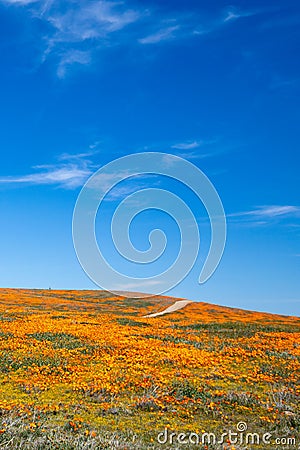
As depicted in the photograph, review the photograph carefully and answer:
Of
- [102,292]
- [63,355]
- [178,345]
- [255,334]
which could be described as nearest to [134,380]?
[63,355]

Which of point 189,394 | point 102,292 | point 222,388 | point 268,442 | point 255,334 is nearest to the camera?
point 268,442

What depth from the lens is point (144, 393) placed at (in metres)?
13.5

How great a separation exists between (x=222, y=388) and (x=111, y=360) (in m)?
5.37

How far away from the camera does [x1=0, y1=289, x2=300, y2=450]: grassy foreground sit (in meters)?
10.0

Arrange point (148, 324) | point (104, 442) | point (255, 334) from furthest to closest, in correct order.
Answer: point (148, 324), point (255, 334), point (104, 442)

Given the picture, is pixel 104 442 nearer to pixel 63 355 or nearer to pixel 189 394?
pixel 189 394

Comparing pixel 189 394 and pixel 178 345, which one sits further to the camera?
pixel 178 345

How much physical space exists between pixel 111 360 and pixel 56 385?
3892 mm

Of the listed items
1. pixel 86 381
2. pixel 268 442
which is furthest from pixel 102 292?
pixel 268 442

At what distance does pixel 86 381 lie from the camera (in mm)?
14836

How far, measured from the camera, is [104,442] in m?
9.02

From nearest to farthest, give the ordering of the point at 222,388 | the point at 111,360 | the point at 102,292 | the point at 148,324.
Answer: the point at 222,388 < the point at 111,360 < the point at 148,324 < the point at 102,292

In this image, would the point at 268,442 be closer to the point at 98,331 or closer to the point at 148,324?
the point at 98,331

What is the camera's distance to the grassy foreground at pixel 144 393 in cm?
1000
